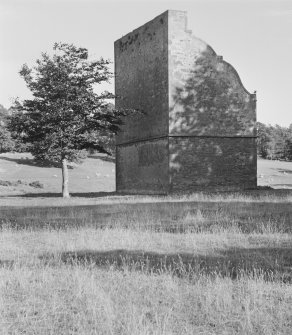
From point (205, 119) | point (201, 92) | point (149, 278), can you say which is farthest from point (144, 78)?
point (149, 278)

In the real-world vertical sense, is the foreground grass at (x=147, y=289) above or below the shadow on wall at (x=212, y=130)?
below

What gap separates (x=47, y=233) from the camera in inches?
538

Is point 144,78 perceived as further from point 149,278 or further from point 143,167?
point 149,278

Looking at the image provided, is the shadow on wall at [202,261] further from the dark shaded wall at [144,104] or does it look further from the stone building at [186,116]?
the dark shaded wall at [144,104]

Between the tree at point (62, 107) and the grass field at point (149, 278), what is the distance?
13877 millimetres

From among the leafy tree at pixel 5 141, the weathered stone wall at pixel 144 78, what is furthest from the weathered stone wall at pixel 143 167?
the leafy tree at pixel 5 141

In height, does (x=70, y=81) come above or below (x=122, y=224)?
above

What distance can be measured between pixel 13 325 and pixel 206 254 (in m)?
A: 5.19

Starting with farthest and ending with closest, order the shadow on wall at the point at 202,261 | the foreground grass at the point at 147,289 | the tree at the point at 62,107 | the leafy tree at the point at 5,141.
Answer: the leafy tree at the point at 5,141 < the tree at the point at 62,107 < the shadow on wall at the point at 202,261 < the foreground grass at the point at 147,289

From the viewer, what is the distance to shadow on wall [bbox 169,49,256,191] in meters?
31.1

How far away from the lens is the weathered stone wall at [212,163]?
101 feet

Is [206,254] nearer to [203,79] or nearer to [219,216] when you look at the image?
[219,216]

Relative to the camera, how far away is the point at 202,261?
9953mm

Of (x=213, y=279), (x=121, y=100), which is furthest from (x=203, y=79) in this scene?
(x=213, y=279)
